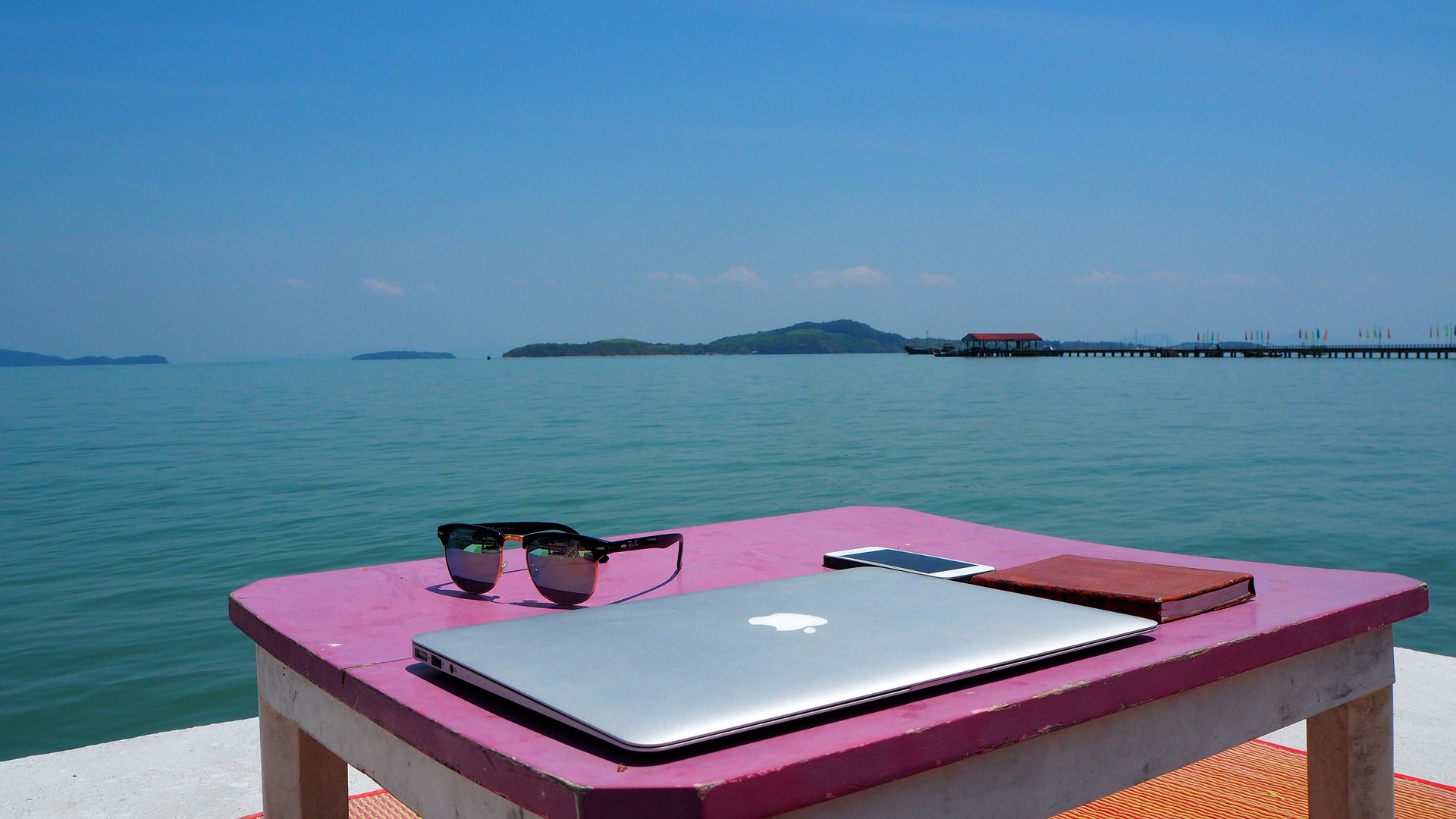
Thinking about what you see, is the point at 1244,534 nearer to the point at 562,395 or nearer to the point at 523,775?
the point at 523,775

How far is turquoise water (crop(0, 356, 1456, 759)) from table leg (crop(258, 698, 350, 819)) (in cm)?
404

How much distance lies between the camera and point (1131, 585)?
123 centimetres

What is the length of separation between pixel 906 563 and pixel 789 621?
516 mm

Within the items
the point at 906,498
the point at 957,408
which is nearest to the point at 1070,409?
the point at 957,408

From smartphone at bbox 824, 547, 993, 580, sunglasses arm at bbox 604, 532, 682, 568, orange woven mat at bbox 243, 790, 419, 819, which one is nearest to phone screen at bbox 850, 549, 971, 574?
smartphone at bbox 824, 547, 993, 580

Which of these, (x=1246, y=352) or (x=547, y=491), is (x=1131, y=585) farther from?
(x=1246, y=352)

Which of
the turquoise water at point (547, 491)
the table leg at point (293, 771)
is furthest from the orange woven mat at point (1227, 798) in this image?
the turquoise water at point (547, 491)

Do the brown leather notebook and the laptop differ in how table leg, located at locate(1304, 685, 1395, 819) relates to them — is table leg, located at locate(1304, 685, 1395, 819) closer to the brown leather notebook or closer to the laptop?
the brown leather notebook

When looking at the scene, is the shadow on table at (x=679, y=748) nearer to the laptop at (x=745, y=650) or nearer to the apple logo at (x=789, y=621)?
the laptop at (x=745, y=650)

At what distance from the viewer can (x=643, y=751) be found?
716 mm

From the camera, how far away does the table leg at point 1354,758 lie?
146 cm

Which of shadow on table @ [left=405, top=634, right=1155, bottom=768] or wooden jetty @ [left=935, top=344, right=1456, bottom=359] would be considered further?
wooden jetty @ [left=935, top=344, right=1456, bottom=359]

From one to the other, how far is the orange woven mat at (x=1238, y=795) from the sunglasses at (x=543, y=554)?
56.6 inches

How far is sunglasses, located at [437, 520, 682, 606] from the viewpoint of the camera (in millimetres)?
1356
